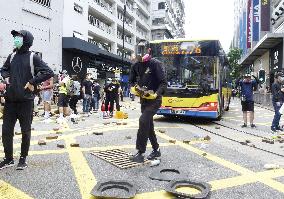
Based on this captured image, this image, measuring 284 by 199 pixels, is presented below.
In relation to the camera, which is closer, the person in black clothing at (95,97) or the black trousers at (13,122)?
the black trousers at (13,122)

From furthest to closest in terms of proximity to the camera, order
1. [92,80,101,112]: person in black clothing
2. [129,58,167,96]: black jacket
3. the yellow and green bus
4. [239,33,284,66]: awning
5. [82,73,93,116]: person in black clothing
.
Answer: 1. [239,33,284,66]: awning
2. [92,80,101,112]: person in black clothing
3. [82,73,93,116]: person in black clothing
4. the yellow and green bus
5. [129,58,167,96]: black jacket

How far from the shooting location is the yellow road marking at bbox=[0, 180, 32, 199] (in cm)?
394

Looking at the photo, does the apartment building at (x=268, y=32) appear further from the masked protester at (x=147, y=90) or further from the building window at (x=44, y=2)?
the masked protester at (x=147, y=90)

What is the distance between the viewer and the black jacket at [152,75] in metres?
5.94

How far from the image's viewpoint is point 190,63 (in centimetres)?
1241

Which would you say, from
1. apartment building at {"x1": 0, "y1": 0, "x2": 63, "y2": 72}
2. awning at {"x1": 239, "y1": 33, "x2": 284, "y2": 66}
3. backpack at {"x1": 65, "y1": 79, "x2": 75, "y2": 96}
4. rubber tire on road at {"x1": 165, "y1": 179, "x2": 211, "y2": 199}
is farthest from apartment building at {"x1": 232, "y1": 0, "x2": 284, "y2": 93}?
rubber tire on road at {"x1": 165, "y1": 179, "x2": 211, "y2": 199}

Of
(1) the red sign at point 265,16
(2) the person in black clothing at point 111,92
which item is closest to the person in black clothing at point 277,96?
(2) the person in black clothing at point 111,92

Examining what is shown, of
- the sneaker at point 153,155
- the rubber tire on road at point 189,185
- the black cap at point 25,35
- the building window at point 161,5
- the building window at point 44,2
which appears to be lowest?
the rubber tire on road at point 189,185

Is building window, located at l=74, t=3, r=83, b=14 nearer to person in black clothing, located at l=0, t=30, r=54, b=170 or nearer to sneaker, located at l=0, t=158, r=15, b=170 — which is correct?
person in black clothing, located at l=0, t=30, r=54, b=170

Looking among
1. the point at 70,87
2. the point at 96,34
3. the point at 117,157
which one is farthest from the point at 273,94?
the point at 96,34

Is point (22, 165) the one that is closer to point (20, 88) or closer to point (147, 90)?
point (20, 88)

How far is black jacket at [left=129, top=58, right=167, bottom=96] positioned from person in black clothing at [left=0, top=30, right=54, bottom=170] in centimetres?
158

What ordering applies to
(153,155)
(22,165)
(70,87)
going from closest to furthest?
(22,165)
(153,155)
(70,87)

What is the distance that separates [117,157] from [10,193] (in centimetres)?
236
